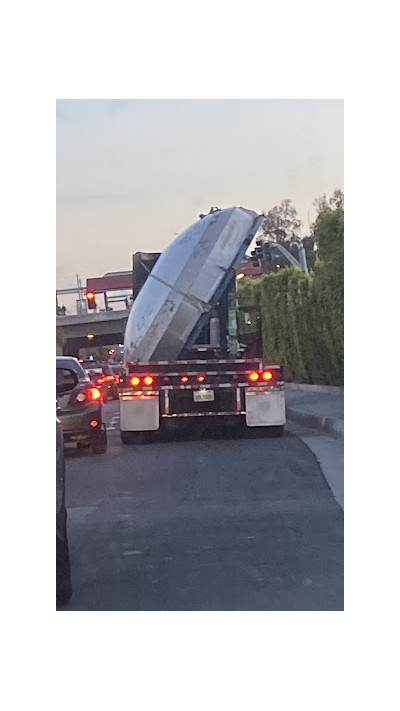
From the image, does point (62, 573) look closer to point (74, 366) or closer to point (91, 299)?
point (91, 299)

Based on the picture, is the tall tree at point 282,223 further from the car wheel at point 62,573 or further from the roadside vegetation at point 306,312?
the car wheel at point 62,573

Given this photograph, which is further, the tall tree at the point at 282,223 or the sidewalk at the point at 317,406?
the sidewalk at the point at 317,406

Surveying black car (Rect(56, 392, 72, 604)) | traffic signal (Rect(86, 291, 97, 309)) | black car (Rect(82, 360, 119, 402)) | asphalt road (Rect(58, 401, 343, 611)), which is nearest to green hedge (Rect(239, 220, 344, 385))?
black car (Rect(82, 360, 119, 402))

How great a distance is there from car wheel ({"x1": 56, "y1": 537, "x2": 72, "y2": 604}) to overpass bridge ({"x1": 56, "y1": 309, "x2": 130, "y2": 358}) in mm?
2889

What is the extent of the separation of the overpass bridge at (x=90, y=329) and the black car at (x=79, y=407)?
8.6 inches

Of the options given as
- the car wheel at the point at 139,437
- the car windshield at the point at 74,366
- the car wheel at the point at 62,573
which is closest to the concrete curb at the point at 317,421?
the car wheel at the point at 139,437

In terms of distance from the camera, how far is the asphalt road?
6.48 meters

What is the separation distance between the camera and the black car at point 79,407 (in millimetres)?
12180

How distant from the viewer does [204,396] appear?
1398cm

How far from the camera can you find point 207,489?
9.88 meters

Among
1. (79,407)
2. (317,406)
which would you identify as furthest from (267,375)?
(317,406)

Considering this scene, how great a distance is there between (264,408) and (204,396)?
2.60 feet

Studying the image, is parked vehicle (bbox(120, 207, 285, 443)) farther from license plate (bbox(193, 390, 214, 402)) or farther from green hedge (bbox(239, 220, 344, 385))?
green hedge (bbox(239, 220, 344, 385))
